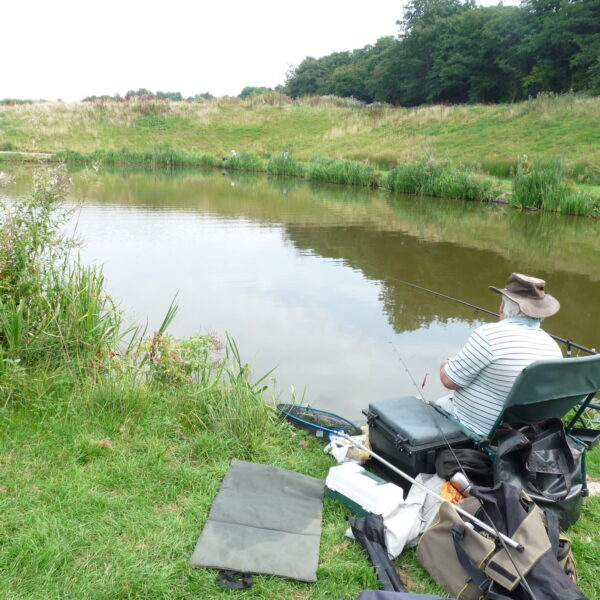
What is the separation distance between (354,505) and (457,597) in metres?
0.70

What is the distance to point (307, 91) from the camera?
8312cm

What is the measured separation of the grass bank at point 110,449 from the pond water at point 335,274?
88cm

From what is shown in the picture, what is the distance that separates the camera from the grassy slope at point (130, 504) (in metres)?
2.20

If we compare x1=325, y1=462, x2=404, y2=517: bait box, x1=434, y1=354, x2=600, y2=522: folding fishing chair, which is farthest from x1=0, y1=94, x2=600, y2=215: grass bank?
x1=434, y1=354, x2=600, y2=522: folding fishing chair

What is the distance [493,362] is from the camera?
9.20 ft

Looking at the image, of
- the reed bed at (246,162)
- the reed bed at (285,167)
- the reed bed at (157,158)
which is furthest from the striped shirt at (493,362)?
the reed bed at (157,158)

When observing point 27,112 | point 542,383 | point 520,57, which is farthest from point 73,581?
point 520,57

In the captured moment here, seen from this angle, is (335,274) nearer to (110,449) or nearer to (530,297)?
(530,297)

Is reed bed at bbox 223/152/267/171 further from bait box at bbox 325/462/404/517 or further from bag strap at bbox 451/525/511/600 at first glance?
bag strap at bbox 451/525/511/600

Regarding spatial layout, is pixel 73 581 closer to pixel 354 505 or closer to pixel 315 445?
pixel 354 505

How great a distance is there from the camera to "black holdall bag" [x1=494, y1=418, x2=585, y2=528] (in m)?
2.50

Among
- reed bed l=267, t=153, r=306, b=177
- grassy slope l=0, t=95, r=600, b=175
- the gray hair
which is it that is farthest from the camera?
reed bed l=267, t=153, r=306, b=177

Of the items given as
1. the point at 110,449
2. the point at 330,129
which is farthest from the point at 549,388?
the point at 330,129

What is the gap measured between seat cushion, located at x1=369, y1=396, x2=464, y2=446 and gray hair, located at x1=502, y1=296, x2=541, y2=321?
0.67m
